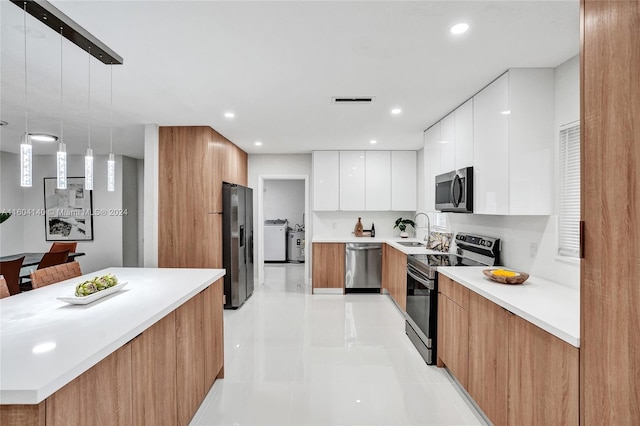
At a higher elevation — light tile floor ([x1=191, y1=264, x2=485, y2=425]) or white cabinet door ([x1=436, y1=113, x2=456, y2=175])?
white cabinet door ([x1=436, y1=113, x2=456, y2=175])

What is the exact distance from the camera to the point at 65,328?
141cm

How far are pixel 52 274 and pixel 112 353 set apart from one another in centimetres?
166

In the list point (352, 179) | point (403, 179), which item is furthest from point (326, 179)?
point (403, 179)

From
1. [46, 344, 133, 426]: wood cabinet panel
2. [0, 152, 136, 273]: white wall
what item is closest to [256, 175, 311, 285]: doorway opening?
[0, 152, 136, 273]: white wall

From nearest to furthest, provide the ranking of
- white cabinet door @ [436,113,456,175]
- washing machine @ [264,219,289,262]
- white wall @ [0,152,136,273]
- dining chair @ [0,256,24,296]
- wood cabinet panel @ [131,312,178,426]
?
wood cabinet panel @ [131,312,178,426] < white cabinet door @ [436,113,456,175] < dining chair @ [0,256,24,296] < white wall @ [0,152,136,273] < washing machine @ [264,219,289,262]

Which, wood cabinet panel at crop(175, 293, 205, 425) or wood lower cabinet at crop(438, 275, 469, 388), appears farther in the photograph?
wood lower cabinet at crop(438, 275, 469, 388)

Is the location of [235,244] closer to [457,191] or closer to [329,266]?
[329,266]

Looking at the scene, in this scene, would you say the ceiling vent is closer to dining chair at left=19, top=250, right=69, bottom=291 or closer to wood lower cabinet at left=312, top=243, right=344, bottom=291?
wood lower cabinet at left=312, top=243, right=344, bottom=291

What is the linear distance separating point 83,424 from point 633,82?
87.3 inches

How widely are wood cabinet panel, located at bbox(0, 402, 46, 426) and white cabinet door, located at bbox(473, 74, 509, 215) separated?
9.09ft

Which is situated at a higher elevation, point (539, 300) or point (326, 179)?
point (326, 179)

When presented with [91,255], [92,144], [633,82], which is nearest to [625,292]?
[633,82]

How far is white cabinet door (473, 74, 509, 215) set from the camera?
2416 millimetres

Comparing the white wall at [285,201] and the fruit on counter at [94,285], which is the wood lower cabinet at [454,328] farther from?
the white wall at [285,201]
